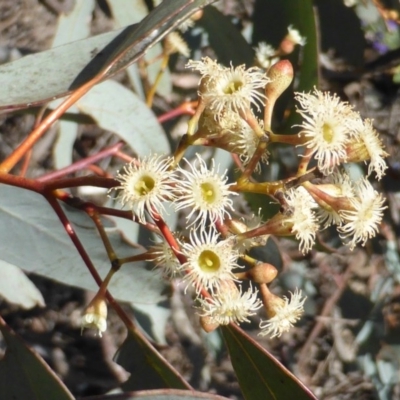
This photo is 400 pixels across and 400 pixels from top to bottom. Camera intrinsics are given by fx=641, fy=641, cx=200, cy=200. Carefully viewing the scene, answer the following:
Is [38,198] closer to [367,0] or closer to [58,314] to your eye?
[58,314]

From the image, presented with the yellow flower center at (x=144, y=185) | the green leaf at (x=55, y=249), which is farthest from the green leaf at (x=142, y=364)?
the yellow flower center at (x=144, y=185)

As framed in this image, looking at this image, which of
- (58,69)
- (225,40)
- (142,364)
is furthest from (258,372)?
(225,40)

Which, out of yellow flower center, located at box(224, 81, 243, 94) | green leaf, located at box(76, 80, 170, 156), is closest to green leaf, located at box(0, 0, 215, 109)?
yellow flower center, located at box(224, 81, 243, 94)

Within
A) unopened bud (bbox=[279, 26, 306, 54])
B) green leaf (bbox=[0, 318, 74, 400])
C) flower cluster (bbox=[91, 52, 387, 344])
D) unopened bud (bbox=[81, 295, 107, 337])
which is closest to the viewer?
flower cluster (bbox=[91, 52, 387, 344])

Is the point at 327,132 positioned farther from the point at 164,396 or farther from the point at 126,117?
the point at 126,117

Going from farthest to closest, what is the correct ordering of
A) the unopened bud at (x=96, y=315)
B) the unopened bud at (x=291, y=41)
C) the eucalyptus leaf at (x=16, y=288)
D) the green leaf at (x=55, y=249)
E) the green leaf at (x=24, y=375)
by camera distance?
the eucalyptus leaf at (x=16, y=288)
the unopened bud at (x=291, y=41)
the green leaf at (x=55, y=249)
the green leaf at (x=24, y=375)
the unopened bud at (x=96, y=315)

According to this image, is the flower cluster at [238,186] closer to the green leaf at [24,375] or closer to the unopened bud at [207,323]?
the unopened bud at [207,323]

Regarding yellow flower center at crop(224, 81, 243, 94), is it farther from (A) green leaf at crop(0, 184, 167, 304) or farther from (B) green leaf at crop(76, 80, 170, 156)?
(B) green leaf at crop(76, 80, 170, 156)
